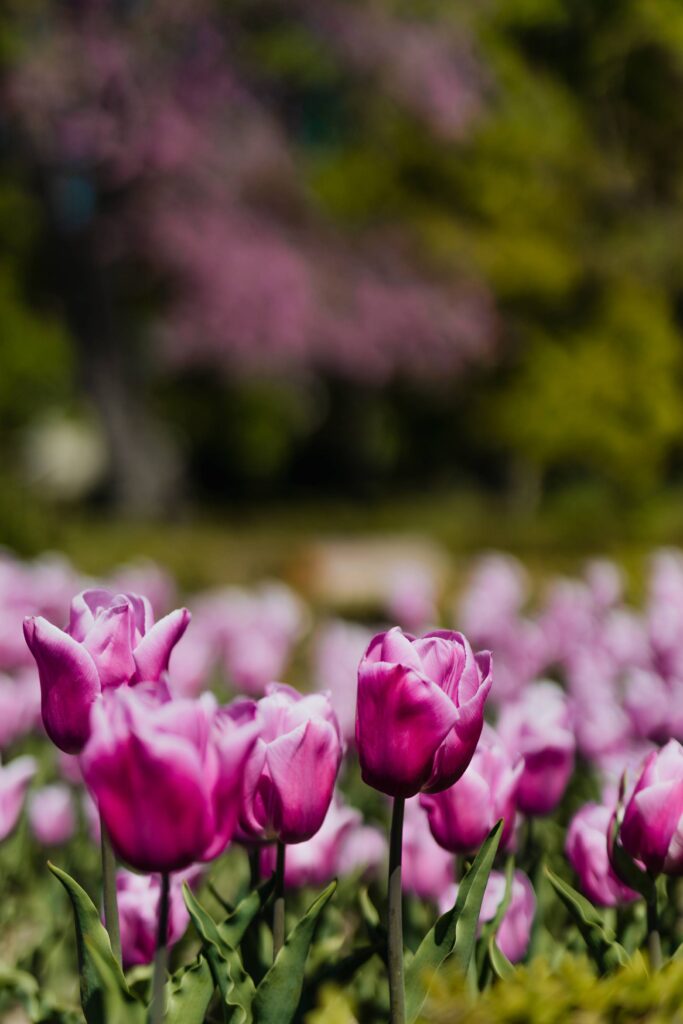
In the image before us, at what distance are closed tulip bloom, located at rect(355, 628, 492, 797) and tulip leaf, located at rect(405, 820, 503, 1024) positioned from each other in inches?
5.0

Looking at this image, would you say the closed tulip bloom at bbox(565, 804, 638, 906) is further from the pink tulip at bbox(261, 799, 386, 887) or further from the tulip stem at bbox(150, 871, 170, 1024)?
the tulip stem at bbox(150, 871, 170, 1024)

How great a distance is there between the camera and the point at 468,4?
12.8 meters

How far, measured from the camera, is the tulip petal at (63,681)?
169cm

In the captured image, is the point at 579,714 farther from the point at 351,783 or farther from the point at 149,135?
the point at 149,135

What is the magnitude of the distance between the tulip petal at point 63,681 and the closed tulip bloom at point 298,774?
9.4 inches

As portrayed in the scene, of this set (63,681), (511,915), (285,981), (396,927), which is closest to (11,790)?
(63,681)

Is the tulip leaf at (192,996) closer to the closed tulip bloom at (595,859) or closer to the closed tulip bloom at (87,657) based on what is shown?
the closed tulip bloom at (87,657)

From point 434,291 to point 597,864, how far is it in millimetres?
19602

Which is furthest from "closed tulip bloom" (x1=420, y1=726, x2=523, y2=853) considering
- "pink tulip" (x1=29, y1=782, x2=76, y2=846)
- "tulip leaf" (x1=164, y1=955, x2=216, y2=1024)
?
"pink tulip" (x1=29, y1=782, x2=76, y2=846)

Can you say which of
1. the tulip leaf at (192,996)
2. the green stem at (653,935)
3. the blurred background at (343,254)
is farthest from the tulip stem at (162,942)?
the blurred background at (343,254)

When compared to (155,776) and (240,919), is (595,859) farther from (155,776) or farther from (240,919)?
(155,776)

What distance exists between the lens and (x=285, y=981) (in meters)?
1.74

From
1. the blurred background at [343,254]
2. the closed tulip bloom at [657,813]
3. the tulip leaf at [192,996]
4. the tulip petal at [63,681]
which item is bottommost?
the blurred background at [343,254]

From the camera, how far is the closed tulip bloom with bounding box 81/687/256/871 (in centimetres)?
142
